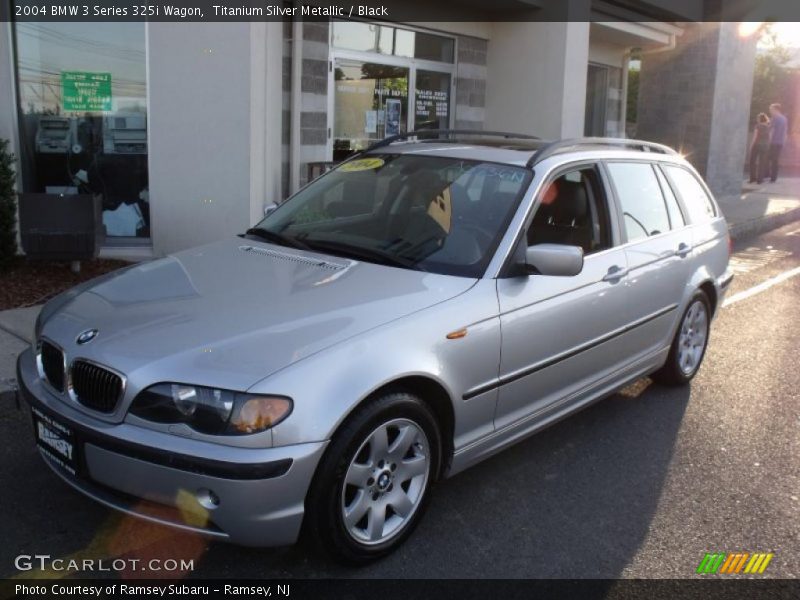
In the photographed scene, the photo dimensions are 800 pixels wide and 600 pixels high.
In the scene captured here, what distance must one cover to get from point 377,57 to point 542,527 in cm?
872

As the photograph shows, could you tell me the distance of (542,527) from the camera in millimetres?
3705

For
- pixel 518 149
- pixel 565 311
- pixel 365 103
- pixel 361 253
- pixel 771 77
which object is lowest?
pixel 565 311

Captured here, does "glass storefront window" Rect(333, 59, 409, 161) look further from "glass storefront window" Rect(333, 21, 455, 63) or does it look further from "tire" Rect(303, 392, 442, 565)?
"tire" Rect(303, 392, 442, 565)

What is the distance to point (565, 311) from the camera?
4070 millimetres

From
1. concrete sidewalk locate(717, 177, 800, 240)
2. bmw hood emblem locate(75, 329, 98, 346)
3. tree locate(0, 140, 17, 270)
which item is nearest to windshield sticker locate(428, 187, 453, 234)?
bmw hood emblem locate(75, 329, 98, 346)

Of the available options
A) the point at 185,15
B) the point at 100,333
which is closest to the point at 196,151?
the point at 185,15

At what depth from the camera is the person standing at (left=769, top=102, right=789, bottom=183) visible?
2000 centimetres

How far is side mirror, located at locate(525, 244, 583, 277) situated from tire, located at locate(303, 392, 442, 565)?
912mm

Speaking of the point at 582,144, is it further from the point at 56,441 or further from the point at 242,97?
the point at 242,97

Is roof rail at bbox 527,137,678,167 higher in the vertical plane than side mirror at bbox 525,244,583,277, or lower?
higher

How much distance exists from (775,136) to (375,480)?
20199 mm

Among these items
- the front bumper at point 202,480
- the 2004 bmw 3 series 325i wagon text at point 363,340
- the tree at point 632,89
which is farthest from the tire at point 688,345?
the tree at point 632,89

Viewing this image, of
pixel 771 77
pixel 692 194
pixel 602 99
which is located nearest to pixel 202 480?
pixel 692 194

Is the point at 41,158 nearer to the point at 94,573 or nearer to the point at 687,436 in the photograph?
the point at 94,573
